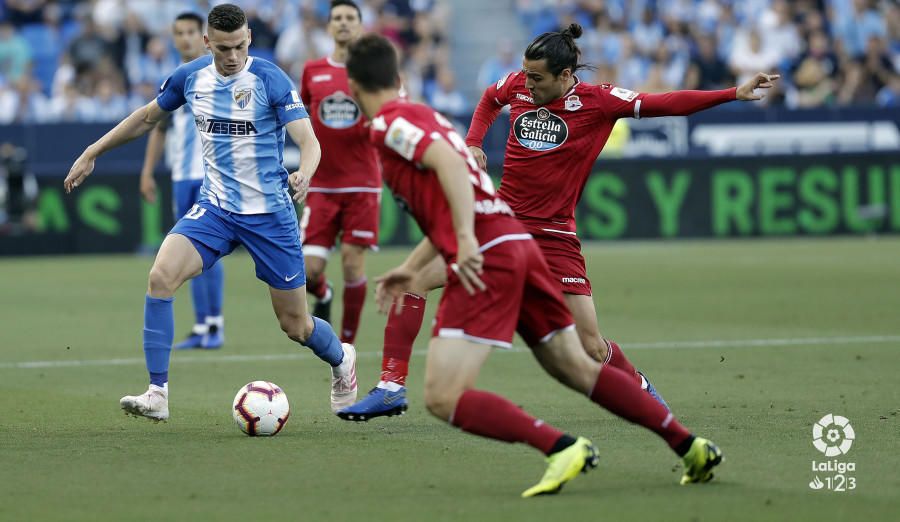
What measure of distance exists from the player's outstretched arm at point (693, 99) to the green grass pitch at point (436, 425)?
1604 millimetres

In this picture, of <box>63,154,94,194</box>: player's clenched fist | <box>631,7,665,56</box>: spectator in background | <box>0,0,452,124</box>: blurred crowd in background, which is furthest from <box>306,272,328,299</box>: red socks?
<box>631,7,665,56</box>: spectator in background

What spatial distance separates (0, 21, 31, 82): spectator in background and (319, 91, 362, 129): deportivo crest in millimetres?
12580

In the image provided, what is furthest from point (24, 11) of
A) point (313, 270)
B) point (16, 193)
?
point (313, 270)

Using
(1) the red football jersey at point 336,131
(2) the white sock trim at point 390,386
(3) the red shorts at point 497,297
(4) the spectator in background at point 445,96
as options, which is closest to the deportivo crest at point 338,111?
(1) the red football jersey at point 336,131

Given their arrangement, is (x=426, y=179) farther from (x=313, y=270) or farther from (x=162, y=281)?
(x=313, y=270)

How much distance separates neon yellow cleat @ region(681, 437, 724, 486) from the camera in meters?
5.86

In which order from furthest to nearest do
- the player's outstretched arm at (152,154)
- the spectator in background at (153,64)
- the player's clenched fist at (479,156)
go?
the spectator in background at (153,64) < the player's outstretched arm at (152,154) < the player's clenched fist at (479,156)

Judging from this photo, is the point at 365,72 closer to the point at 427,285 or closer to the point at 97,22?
the point at 427,285

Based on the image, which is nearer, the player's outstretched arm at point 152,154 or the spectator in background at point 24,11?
the player's outstretched arm at point 152,154

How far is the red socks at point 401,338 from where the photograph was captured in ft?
25.4

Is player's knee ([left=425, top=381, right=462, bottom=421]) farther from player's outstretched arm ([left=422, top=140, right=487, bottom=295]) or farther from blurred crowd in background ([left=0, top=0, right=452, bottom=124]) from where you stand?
blurred crowd in background ([left=0, top=0, right=452, bottom=124])

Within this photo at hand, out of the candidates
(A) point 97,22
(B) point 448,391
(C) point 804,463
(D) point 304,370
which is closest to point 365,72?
(B) point 448,391

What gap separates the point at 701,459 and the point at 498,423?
0.84m

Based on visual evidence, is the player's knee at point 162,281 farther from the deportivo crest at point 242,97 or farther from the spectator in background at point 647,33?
the spectator in background at point 647,33
